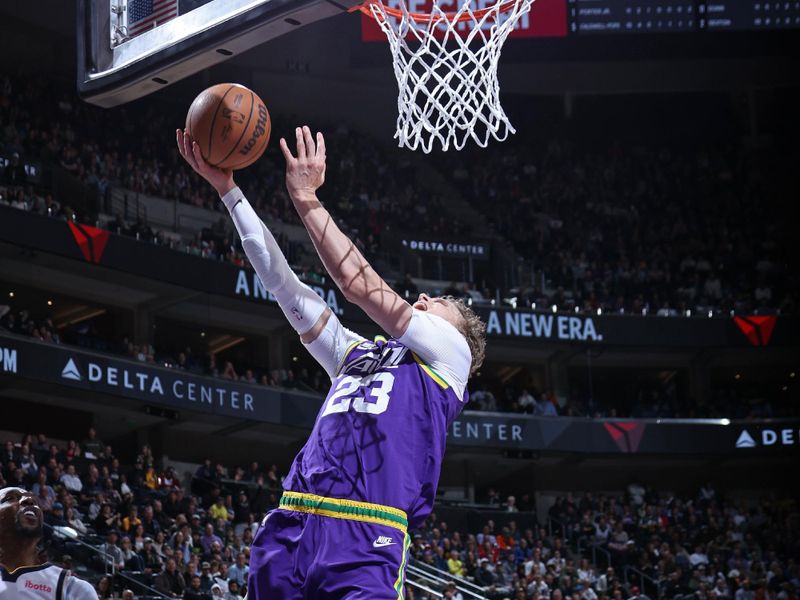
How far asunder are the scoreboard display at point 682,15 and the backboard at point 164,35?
68.4 feet

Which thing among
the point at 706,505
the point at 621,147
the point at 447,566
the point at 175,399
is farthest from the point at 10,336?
the point at 621,147

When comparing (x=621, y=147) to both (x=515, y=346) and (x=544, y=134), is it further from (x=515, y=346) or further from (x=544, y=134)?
(x=515, y=346)

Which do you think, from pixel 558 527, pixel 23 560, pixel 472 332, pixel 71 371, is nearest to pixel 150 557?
pixel 71 371

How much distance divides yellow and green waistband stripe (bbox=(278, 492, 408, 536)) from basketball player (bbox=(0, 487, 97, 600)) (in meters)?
1.21

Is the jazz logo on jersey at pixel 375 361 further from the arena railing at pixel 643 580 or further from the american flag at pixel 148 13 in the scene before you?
the arena railing at pixel 643 580

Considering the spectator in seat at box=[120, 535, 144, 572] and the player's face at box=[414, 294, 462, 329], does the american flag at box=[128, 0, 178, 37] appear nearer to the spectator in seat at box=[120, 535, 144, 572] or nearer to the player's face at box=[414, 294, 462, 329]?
the player's face at box=[414, 294, 462, 329]

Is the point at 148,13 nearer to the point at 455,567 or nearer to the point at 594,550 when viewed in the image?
the point at 455,567

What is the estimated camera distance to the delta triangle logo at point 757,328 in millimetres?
26109

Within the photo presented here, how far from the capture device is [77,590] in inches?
174

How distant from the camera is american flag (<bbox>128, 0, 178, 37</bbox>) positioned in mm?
5469

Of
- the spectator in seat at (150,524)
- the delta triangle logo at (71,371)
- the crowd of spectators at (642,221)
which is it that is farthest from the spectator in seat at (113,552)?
the crowd of spectators at (642,221)

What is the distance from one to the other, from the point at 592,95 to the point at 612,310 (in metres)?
9.16

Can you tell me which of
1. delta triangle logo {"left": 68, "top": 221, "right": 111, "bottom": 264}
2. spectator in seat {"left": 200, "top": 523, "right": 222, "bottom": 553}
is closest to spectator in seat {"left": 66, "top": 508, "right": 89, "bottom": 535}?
spectator in seat {"left": 200, "top": 523, "right": 222, "bottom": 553}

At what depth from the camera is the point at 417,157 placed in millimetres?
31828
